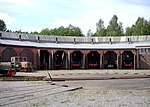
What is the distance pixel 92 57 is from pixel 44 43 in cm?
1003

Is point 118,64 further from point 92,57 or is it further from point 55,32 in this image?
point 55,32

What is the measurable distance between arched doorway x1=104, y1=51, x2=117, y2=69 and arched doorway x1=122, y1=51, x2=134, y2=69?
1764 mm

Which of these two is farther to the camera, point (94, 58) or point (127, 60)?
point (94, 58)

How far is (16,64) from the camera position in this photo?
37.1 m

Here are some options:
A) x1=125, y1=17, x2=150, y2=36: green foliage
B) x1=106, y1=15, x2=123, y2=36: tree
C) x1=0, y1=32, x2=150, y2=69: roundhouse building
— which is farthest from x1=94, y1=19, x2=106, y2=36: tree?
x1=0, y1=32, x2=150, y2=69: roundhouse building

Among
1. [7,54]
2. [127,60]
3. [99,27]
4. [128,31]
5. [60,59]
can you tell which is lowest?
[127,60]

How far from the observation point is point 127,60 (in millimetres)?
54094

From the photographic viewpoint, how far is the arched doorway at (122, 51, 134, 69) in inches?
2091

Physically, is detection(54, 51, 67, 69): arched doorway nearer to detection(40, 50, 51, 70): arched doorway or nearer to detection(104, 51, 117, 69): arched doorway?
detection(40, 50, 51, 70): arched doorway

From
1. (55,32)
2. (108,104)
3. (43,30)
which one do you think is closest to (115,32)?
(55,32)

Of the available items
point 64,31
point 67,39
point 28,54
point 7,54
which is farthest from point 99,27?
point 7,54

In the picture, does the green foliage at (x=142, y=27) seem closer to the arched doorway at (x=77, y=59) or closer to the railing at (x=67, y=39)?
the railing at (x=67, y=39)

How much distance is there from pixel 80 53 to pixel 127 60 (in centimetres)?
934

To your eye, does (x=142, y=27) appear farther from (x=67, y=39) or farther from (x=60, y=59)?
(x=60, y=59)
